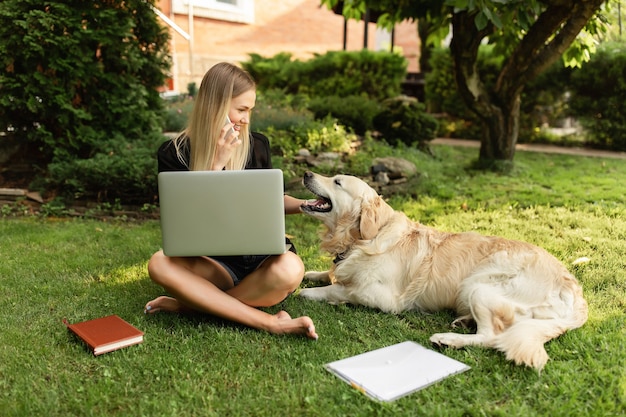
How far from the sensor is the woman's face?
2.96 m

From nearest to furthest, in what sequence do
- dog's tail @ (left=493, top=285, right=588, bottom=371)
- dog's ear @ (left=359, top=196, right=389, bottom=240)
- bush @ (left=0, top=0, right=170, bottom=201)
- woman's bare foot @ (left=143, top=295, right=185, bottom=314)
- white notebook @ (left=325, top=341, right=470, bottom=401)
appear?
white notebook @ (left=325, top=341, right=470, bottom=401) < dog's tail @ (left=493, top=285, right=588, bottom=371) < woman's bare foot @ (left=143, top=295, right=185, bottom=314) < dog's ear @ (left=359, top=196, right=389, bottom=240) < bush @ (left=0, top=0, right=170, bottom=201)

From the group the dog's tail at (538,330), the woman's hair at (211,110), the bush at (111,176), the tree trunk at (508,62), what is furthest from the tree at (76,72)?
the dog's tail at (538,330)

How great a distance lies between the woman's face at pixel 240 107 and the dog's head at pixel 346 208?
51 centimetres

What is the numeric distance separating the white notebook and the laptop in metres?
0.65

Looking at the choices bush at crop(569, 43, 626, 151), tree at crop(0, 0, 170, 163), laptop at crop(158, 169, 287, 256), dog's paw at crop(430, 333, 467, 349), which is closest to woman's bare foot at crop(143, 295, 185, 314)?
laptop at crop(158, 169, 287, 256)

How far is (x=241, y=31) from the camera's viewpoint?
45.1 ft

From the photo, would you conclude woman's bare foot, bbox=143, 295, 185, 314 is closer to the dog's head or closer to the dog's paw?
the dog's head

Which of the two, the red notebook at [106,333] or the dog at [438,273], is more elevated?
the dog at [438,273]

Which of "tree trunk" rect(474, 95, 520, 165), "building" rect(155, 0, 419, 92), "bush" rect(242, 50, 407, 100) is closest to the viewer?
"tree trunk" rect(474, 95, 520, 165)

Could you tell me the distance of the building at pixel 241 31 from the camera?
40.2ft

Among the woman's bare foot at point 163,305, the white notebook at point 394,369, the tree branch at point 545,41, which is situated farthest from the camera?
the tree branch at point 545,41

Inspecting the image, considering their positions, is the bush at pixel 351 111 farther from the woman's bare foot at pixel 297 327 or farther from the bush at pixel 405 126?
the woman's bare foot at pixel 297 327

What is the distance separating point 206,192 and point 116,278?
1.57m

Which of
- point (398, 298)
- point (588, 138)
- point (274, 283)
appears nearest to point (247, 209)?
point (274, 283)
